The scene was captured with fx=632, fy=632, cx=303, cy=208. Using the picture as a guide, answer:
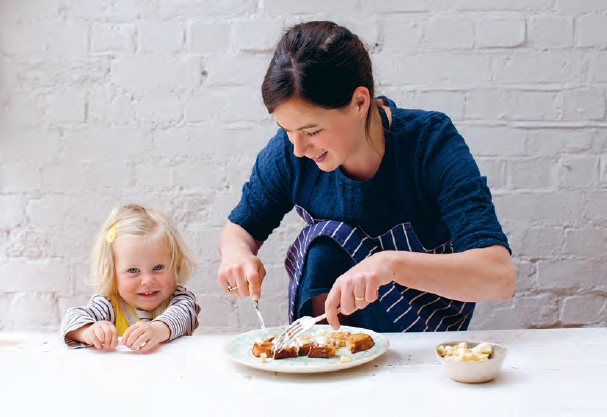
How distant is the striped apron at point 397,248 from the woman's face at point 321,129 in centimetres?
19

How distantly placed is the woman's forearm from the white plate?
13 centimetres

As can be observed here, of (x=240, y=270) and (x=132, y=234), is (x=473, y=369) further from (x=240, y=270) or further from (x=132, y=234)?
(x=132, y=234)

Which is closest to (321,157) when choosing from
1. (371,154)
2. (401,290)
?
(371,154)

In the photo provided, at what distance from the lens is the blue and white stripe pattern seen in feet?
4.74

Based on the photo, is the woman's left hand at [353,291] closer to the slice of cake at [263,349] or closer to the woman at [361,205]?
the woman at [361,205]

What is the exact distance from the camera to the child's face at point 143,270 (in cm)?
154

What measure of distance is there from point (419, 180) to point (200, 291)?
3.02ft

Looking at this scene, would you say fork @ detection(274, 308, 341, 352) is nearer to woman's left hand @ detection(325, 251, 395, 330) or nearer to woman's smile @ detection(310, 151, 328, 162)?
woman's left hand @ detection(325, 251, 395, 330)

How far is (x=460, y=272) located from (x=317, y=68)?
0.47 metres

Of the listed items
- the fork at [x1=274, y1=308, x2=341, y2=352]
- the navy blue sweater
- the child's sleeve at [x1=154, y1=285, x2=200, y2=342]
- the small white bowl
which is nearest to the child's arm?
the child's sleeve at [x1=154, y1=285, x2=200, y2=342]

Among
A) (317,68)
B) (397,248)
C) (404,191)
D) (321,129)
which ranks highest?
(317,68)

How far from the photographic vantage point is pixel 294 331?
3.62 feet

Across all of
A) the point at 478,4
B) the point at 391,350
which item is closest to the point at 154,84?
the point at 478,4

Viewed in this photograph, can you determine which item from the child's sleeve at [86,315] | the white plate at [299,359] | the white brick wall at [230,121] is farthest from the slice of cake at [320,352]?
the white brick wall at [230,121]
